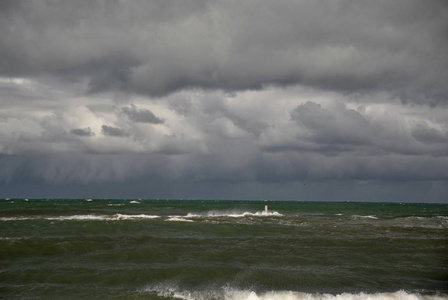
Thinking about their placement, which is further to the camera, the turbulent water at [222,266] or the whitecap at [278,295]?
the turbulent water at [222,266]

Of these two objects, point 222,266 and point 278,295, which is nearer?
point 278,295

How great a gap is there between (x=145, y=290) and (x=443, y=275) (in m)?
13.4

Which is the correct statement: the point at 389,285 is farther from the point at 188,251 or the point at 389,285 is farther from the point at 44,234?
the point at 44,234

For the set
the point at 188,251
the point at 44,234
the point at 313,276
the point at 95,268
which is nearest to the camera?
the point at 313,276

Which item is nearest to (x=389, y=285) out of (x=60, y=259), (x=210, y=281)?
(x=210, y=281)

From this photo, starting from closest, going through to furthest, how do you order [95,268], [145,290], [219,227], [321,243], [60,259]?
[145,290], [95,268], [60,259], [321,243], [219,227]

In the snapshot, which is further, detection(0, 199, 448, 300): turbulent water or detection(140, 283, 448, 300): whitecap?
detection(0, 199, 448, 300): turbulent water

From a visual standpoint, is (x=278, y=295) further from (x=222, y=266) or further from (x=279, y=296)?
(x=222, y=266)

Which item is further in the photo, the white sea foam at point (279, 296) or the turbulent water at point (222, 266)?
the turbulent water at point (222, 266)

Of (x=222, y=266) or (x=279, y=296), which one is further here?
(x=222, y=266)

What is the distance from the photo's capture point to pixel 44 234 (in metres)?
27.8

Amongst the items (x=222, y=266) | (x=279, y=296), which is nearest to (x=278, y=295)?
(x=279, y=296)

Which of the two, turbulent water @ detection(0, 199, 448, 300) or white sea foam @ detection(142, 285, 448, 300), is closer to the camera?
white sea foam @ detection(142, 285, 448, 300)

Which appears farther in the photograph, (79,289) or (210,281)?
(210,281)
